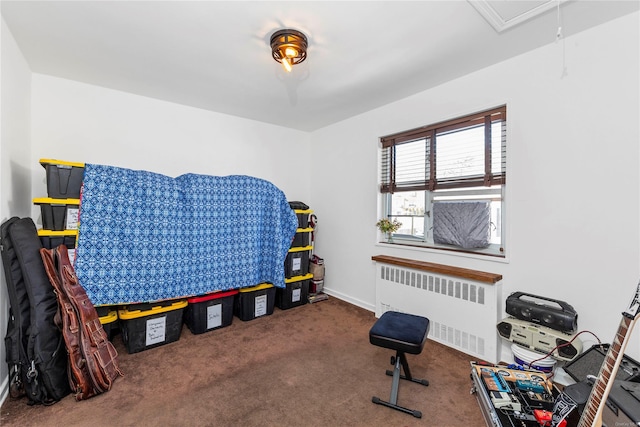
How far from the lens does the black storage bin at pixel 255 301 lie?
3.12 meters

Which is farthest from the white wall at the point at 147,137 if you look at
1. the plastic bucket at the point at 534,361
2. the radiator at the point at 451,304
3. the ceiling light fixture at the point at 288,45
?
the plastic bucket at the point at 534,361

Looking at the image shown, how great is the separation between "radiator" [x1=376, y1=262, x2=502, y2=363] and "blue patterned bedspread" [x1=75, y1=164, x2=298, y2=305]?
129 centimetres

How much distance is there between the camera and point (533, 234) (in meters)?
2.17

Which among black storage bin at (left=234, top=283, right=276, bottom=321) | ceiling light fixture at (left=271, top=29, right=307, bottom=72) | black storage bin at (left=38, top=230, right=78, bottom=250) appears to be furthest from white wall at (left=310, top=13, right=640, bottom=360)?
black storage bin at (left=38, top=230, right=78, bottom=250)

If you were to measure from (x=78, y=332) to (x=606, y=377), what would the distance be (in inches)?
115

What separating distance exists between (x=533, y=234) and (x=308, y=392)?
6.93 feet

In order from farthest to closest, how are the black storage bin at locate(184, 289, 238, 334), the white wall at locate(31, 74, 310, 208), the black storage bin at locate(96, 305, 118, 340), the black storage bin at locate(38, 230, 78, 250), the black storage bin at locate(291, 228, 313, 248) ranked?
the black storage bin at locate(291, 228, 313, 248) < the black storage bin at locate(184, 289, 238, 334) < the white wall at locate(31, 74, 310, 208) < the black storage bin at locate(96, 305, 118, 340) < the black storage bin at locate(38, 230, 78, 250)

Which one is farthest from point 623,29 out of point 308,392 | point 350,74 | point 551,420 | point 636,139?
point 308,392

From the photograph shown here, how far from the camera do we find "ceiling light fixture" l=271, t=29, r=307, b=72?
6.27ft

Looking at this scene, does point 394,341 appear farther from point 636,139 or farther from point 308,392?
point 636,139

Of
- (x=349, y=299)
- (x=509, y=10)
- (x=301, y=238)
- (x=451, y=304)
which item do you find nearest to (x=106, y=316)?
(x=301, y=238)

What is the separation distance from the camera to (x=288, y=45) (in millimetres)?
1930

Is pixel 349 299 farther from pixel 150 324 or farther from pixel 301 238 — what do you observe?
pixel 150 324

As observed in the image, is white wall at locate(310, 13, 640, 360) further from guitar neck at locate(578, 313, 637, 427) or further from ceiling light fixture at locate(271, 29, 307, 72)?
ceiling light fixture at locate(271, 29, 307, 72)
